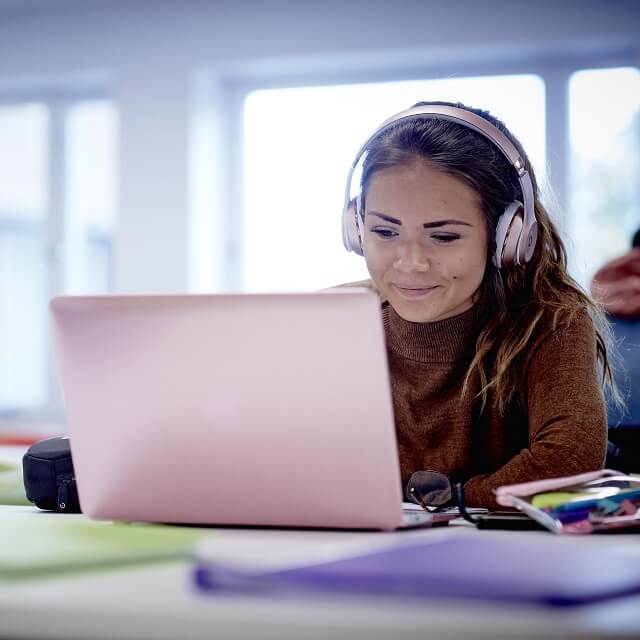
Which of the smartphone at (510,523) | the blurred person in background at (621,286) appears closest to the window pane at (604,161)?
the blurred person in background at (621,286)

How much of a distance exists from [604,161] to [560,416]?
10.0 feet

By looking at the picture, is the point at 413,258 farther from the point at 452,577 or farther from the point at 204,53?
the point at 204,53

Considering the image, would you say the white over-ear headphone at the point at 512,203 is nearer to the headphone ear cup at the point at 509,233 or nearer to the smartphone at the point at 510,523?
the headphone ear cup at the point at 509,233

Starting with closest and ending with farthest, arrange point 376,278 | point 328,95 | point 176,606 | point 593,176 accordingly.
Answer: point 176,606
point 376,278
point 593,176
point 328,95

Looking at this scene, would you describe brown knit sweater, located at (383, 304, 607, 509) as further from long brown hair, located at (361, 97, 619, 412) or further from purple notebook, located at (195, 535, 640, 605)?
purple notebook, located at (195, 535, 640, 605)

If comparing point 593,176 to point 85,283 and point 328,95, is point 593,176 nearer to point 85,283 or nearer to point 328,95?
point 328,95

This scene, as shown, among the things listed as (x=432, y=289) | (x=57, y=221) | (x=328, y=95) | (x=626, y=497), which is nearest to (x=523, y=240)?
(x=432, y=289)

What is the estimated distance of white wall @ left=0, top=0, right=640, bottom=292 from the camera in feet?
12.5

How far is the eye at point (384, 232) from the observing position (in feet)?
4.26

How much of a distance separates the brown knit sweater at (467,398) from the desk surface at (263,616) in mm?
622

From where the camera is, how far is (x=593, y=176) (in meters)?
3.90

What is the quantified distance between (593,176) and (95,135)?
249cm

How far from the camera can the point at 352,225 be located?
1.38 metres

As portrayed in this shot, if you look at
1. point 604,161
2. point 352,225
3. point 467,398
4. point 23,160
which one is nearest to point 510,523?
point 467,398
